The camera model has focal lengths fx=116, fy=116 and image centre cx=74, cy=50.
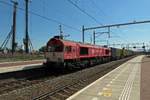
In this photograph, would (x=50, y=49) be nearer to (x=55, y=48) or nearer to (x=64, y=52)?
(x=55, y=48)

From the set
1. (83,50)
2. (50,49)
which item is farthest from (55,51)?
(83,50)

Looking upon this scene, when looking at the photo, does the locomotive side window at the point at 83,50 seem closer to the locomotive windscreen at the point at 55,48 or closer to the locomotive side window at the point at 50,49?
the locomotive windscreen at the point at 55,48

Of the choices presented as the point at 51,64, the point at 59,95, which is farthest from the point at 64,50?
the point at 59,95

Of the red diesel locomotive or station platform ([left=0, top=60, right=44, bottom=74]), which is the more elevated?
the red diesel locomotive

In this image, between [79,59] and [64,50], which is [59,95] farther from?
[79,59]

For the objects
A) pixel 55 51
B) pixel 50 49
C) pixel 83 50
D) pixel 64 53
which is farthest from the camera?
pixel 83 50

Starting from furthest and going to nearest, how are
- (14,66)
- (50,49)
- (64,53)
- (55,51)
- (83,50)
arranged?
(14,66)
(83,50)
(50,49)
(55,51)
(64,53)

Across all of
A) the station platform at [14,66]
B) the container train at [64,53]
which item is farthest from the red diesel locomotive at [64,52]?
the station platform at [14,66]

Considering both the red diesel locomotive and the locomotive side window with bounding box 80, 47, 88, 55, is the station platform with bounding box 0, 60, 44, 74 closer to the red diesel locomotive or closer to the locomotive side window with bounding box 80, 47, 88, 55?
the red diesel locomotive

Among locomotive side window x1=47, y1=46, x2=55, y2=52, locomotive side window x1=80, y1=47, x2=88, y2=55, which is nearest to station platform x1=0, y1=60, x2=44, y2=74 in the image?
locomotive side window x1=47, y1=46, x2=55, y2=52

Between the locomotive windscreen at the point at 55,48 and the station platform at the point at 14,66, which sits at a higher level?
the locomotive windscreen at the point at 55,48

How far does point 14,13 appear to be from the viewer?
34.4 metres

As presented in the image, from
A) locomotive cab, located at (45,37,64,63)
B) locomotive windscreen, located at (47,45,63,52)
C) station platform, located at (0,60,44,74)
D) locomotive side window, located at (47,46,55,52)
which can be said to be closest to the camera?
locomotive cab, located at (45,37,64,63)

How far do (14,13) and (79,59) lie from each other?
29.8m
